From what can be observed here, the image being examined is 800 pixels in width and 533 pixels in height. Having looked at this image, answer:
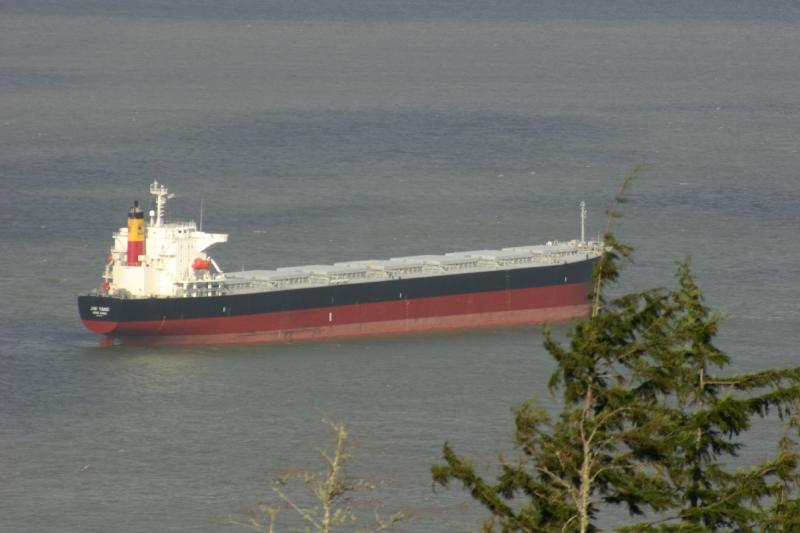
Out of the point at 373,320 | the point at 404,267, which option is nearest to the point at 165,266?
the point at 373,320

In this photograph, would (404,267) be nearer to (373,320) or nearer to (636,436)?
(373,320)

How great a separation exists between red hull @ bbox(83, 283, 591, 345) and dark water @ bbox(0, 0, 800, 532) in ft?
3.00

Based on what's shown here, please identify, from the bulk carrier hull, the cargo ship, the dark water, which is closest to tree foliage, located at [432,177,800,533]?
the dark water

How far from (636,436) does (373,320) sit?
3252 centimetres

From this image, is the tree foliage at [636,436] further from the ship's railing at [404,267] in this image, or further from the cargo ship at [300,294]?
the ship's railing at [404,267]

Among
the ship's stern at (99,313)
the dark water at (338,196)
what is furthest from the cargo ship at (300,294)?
the dark water at (338,196)

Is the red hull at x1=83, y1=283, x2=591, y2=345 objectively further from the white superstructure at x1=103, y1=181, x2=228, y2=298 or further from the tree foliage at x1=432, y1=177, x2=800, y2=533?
the tree foliage at x1=432, y1=177, x2=800, y2=533

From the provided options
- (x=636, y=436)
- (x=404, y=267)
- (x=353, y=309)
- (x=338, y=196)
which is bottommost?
(x=636, y=436)

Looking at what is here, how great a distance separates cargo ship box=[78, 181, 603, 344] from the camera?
151 ft

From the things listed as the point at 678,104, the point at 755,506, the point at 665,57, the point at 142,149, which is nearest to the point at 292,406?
the point at 755,506

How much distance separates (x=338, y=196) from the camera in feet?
219

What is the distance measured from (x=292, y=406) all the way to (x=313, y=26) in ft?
341

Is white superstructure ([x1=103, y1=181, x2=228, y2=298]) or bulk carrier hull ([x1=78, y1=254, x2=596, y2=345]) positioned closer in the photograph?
bulk carrier hull ([x1=78, y1=254, x2=596, y2=345])

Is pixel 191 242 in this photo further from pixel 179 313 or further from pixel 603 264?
pixel 603 264
